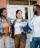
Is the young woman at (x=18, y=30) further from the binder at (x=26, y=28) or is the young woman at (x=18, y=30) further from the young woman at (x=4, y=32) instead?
the young woman at (x=4, y=32)

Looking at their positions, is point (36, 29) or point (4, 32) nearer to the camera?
point (36, 29)

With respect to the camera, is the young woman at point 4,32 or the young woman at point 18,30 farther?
the young woman at point 18,30

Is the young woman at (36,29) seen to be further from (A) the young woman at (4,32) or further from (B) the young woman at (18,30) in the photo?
(A) the young woman at (4,32)

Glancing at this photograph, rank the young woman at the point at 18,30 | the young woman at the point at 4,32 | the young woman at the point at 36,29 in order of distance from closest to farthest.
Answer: the young woman at the point at 36,29 → the young woman at the point at 4,32 → the young woman at the point at 18,30

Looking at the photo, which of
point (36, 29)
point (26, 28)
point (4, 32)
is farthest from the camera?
point (26, 28)

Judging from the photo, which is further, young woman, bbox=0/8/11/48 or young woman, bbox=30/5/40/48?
young woman, bbox=0/8/11/48

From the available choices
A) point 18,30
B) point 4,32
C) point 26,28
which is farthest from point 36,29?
point 4,32

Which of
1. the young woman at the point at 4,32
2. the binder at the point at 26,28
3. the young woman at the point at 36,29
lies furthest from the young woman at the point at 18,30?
the young woman at the point at 36,29

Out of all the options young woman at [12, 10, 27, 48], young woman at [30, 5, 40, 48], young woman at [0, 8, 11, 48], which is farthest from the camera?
young woman at [12, 10, 27, 48]

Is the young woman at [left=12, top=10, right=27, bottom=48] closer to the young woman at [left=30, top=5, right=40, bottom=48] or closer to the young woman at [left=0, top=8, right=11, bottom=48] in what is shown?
the young woman at [left=0, top=8, right=11, bottom=48]

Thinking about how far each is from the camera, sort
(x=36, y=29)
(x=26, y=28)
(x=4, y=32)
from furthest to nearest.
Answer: (x=26, y=28)
(x=4, y=32)
(x=36, y=29)

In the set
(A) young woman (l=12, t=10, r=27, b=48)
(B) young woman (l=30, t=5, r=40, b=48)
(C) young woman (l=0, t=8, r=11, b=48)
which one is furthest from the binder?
(C) young woman (l=0, t=8, r=11, b=48)

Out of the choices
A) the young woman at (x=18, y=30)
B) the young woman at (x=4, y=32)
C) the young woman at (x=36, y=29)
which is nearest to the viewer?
the young woman at (x=36, y=29)

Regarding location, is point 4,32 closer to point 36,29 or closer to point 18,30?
point 18,30
